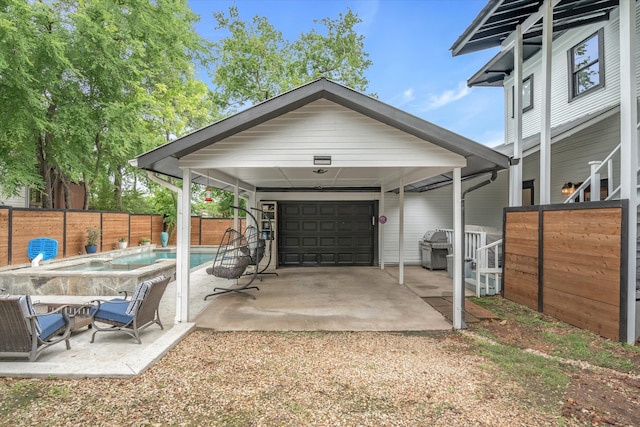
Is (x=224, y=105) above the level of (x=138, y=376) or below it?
above

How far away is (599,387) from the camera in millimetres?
3125

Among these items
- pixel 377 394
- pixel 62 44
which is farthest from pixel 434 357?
pixel 62 44

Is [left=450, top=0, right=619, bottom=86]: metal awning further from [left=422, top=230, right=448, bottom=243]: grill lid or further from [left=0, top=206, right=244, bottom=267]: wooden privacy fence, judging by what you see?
[left=0, top=206, right=244, bottom=267]: wooden privacy fence

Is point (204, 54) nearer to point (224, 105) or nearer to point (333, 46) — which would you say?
point (224, 105)

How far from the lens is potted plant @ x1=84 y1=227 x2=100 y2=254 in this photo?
11141mm

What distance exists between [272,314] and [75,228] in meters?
9.17

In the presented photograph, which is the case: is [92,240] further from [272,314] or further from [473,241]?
[473,241]

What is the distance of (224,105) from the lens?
53.3ft

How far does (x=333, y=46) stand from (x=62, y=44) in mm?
11728

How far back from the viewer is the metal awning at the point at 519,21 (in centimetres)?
716

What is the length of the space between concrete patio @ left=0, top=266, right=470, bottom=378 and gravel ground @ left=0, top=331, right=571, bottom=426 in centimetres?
A: 21

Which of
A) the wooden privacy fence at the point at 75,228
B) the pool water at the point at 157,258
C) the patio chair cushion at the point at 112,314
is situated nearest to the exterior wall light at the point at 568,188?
the patio chair cushion at the point at 112,314

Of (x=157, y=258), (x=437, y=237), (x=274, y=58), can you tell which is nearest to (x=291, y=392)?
(x=437, y=237)

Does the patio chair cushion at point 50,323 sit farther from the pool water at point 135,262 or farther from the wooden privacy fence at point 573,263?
the wooden privacy fence at point 573,263
